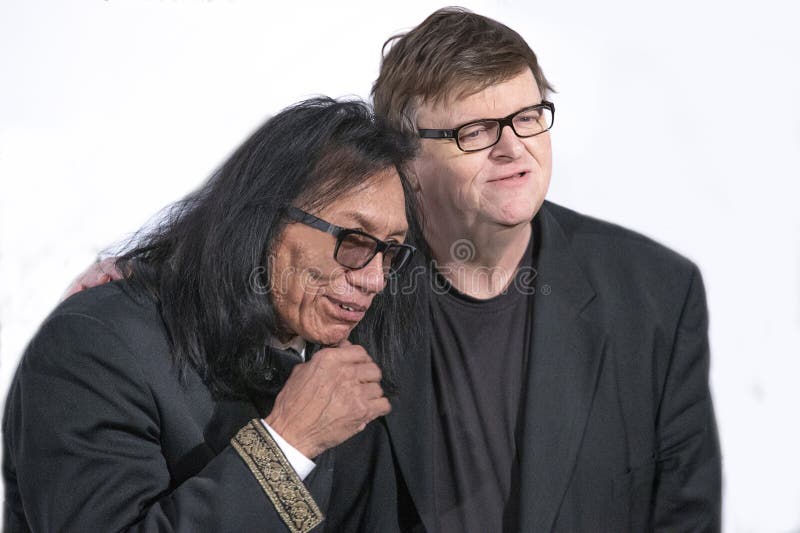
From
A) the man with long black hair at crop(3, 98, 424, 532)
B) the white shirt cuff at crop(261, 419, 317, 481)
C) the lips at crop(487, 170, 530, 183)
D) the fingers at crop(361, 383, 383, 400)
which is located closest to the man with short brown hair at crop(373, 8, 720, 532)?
the lips at crop(487, 170, 530, 183)

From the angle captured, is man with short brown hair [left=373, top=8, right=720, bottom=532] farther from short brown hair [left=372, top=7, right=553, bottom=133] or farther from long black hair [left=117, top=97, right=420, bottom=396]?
long black hair [left=117, top=97, right=420, bottom=396]

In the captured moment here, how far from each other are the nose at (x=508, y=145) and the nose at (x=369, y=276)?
42 cm

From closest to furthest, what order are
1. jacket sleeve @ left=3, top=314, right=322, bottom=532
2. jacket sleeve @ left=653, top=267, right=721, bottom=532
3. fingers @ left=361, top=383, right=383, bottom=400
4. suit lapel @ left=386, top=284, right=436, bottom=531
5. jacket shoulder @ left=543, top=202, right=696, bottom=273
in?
jacket sleeve @ left=3, top=314, right=322, bottom=532, fingers @ left=361, top=383, right=383, bottom=400, suit lapel @ left=386, top=284, right=436, bottom=531, jacket sleeve @ left=653, top=267, right=721, bottom=532, jacket shoulder @ left=543, top=202, right=696, bottom=273

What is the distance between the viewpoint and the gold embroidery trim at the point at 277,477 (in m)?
1.62

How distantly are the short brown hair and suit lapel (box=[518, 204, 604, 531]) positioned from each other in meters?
0.36

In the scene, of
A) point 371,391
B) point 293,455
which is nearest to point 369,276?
point 371,391

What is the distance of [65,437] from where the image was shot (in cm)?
161

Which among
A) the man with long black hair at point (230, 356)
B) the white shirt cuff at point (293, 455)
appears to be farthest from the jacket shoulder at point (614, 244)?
the white shirt cuff at point (293, 455)

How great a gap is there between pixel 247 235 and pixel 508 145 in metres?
0.60

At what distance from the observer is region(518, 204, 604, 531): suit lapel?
6.79ft

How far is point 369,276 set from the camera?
182 cm

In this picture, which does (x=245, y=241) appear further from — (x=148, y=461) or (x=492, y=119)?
(x=492, y=119)

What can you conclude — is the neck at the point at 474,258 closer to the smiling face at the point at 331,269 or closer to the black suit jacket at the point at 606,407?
the black suit jacket at the point at 606,407

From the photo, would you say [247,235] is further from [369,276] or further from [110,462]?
[110,462]
